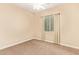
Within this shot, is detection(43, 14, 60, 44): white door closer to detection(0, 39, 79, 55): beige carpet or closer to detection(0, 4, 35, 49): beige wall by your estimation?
detection(0, 39, 79, 55): beige carpet

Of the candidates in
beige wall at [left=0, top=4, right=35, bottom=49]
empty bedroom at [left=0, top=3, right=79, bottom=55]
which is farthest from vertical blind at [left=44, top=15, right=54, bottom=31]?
beige wall at [left=0, top=4, right=35, bottom=49]

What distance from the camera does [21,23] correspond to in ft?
5.51

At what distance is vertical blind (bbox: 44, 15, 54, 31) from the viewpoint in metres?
1.68

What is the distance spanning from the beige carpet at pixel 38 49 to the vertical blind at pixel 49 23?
0.71 ft

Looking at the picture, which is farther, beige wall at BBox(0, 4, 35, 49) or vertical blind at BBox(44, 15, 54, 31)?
vertical blind at BBox(44, 15, 54, 31)

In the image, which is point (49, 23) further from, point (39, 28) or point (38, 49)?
point (38, 49)

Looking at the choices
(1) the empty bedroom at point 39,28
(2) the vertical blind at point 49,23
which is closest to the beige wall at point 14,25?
(1) the empty bedroom at point 39,28

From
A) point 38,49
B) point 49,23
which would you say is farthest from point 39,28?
point 38,49

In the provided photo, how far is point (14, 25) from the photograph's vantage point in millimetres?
1645

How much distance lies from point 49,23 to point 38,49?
0.41 m

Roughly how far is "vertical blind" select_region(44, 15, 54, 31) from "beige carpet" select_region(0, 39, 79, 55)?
0.71 ft

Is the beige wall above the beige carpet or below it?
above

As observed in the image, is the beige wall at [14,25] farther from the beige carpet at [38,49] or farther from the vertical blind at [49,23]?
the vertical blind at [49,23]
